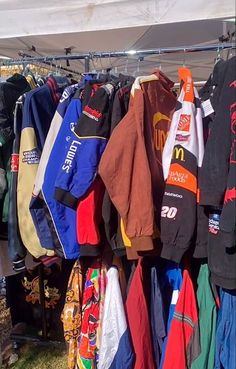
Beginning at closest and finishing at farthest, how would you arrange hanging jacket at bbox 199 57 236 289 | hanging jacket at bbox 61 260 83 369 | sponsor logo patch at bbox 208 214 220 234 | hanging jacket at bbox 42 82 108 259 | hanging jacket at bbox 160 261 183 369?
hanging jacket at bbox 199 57 236 289 → sponsor logo patch at bbox 208 214 220 234 → hanging jacket at bbox 42 82 108 259 → hanging jacket at bbox 160 261 183 369 → hanging jacket at bbox 61 260 83 369

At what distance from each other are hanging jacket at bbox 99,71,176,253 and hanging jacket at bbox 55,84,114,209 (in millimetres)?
67

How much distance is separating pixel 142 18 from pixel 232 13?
0.42 m

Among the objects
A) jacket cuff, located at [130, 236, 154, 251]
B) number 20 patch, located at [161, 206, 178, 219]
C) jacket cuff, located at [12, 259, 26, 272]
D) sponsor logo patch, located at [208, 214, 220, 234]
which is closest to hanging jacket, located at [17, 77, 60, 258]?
jacket cuff, located at [12, 259, 26, 272]

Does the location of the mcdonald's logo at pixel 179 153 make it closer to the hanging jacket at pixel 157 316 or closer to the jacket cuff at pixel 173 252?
the jacket cuff at pixel 173 252

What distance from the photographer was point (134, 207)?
1660 millimetres

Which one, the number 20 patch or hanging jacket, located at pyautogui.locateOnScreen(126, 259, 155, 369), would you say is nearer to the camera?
the number 20 patch

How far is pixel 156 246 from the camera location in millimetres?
1775

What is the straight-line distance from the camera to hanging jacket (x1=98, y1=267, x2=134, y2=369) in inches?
76.5

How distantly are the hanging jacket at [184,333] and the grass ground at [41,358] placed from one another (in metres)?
1.12

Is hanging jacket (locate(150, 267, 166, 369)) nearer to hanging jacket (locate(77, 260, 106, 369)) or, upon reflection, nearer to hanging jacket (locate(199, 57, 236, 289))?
hanging jacket (locate(77, 260, 106, 369))

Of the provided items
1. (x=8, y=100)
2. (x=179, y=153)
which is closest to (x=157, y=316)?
(x=179, y=153)

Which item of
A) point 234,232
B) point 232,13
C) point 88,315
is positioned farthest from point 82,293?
point 232,13

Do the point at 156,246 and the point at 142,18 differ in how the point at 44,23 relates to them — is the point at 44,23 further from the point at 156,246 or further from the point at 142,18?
the point at 156,246

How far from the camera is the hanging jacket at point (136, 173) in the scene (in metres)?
1.65
